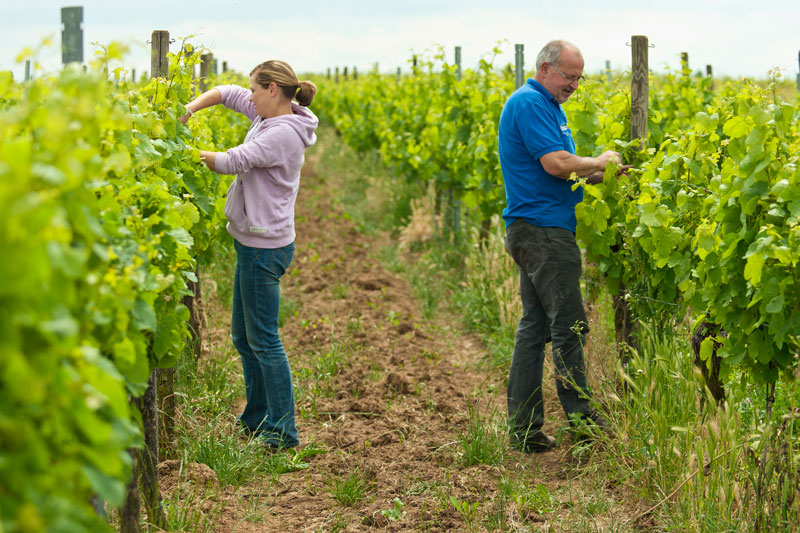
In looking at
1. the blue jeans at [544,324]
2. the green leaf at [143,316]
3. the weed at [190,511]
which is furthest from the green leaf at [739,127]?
the weed at [190,511]

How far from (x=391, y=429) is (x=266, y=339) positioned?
39.1 inches

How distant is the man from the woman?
1.15 meters

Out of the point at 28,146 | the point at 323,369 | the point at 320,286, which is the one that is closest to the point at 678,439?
the point at 323,369

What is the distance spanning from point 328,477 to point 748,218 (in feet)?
7.82

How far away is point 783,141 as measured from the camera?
10.5 ft

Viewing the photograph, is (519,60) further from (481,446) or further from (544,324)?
(481,446)

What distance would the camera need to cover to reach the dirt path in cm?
368

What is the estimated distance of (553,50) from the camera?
4367mm

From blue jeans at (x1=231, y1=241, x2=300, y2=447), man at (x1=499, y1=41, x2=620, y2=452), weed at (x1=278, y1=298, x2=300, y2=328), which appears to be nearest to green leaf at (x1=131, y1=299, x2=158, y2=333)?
blue jeans at (x1=231, y1=241, x2=300, y2=447)

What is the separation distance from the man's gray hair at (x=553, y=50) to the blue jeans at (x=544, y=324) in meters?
0.89

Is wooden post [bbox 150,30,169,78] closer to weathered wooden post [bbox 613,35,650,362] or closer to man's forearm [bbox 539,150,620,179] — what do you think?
man's forearm [bbox 539,150,620,179]

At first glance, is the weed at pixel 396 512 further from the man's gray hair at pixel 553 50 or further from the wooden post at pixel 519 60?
the wooden post at pixel 519 60

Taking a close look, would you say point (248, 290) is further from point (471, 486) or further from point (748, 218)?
point (748, 218)

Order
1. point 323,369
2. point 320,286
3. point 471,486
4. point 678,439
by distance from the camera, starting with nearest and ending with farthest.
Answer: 1. point 678,439
2. point 471,486
3. point 323,369
4. point 320,286
